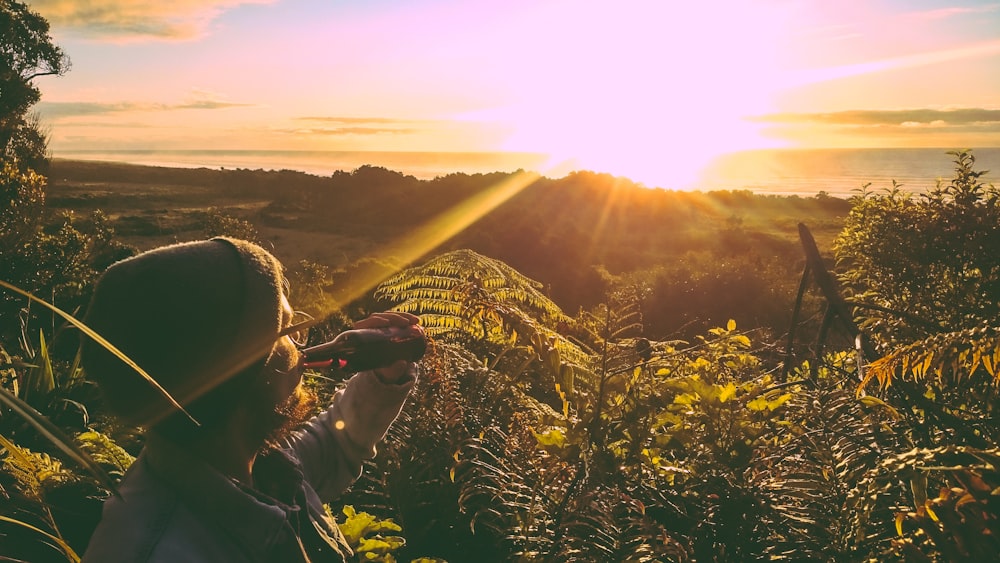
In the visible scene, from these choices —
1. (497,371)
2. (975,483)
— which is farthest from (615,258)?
(975,483)

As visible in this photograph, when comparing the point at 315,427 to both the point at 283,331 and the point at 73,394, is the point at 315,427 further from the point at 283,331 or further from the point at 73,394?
the point at 73,394

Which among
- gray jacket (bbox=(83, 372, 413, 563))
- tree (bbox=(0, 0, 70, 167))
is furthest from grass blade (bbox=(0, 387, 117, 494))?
tree (bbox=(0, 0, 70, 167))

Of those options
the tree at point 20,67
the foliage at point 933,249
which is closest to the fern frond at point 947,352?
the foliage at point 933,249

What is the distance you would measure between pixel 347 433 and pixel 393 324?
0.40 meters

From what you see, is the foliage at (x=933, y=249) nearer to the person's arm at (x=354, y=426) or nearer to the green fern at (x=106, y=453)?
the person's arm at (x=354, y=426)

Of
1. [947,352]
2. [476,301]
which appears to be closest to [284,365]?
[476,301]

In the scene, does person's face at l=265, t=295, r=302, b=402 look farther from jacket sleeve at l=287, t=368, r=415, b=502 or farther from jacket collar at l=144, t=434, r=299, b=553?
jacket sleeve at l=287, t=368, r=415, b=502

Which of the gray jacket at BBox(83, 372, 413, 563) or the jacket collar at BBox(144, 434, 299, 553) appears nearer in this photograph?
the gray jacket at BBox(83, 372, 413, 563)

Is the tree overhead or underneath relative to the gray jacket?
overhead

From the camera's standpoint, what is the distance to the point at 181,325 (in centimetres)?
123

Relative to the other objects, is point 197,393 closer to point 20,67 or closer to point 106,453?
point 106,453

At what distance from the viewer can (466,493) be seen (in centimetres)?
215

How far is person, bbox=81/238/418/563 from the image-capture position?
1206mm

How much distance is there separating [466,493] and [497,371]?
3.07ft
